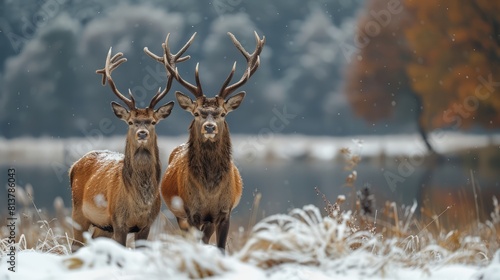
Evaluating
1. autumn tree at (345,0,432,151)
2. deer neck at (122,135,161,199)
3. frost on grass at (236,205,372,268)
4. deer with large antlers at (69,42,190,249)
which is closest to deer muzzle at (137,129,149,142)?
deer with large antlers at (69,42,190,249)

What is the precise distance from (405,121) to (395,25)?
3088mm

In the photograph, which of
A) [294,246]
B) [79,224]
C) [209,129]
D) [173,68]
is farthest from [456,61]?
A: [294,246]

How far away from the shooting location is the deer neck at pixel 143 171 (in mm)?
5977

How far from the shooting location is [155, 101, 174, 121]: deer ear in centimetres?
598

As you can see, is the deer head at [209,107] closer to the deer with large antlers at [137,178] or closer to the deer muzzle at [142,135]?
the deer with large antlers at [137,178]

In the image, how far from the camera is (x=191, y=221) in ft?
20.1

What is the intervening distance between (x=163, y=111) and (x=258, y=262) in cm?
197

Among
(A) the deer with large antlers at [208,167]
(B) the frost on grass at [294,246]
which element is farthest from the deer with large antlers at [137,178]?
(B) the frost on grass at [294,246]

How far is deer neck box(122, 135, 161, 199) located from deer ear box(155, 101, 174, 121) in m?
0.17

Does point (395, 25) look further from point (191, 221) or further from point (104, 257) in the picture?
point (104, 257)

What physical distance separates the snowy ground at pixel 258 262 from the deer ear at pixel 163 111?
5.09ft

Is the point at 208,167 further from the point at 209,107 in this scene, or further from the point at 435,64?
the point at 435,64

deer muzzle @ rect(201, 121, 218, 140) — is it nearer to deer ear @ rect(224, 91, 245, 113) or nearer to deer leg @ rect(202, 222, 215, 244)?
deer ear @ rect(224, 91, 245, 113)

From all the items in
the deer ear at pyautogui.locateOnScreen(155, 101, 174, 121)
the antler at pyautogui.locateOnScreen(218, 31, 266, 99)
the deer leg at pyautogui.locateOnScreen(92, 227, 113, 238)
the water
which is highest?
the antler at pyautogui.locateOnScreen(218, 31, 266, 99)
